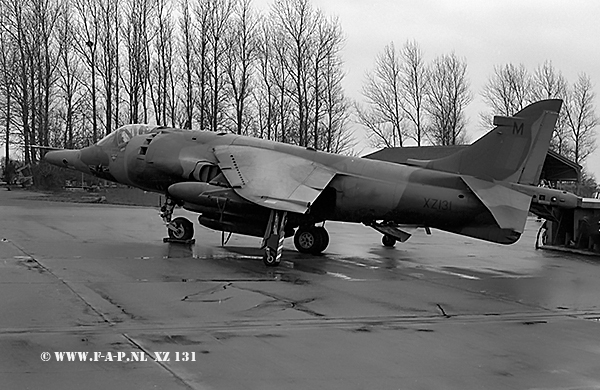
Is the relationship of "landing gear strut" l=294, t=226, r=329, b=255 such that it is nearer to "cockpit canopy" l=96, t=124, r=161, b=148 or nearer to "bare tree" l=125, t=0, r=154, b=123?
"cockpit canopy" l=96, t=124, r=161, b=148

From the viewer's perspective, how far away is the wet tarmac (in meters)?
6.50

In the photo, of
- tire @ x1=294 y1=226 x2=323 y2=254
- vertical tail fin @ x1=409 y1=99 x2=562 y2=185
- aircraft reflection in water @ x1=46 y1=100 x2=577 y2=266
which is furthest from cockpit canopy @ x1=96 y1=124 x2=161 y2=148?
vertical tail fin @ x1=409 y1=99 x2=562 y2=185

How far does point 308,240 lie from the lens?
17.1 meters

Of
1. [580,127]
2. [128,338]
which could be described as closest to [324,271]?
[128,338]

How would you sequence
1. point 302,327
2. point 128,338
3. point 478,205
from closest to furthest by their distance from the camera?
point 128,338, point 302,327, point 478,205

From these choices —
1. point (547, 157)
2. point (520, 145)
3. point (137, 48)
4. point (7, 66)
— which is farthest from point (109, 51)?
point (520, 145)

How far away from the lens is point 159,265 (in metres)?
13.8

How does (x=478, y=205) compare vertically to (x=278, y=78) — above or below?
below

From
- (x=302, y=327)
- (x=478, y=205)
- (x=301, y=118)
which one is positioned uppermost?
(x=301, y=118)

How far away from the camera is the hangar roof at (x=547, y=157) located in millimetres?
32156

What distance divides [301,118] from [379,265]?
31.5 m

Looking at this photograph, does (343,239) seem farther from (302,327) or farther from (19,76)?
(19,76)

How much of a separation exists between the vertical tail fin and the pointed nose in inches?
430

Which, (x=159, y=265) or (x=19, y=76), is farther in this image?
(x=19, y=76)
